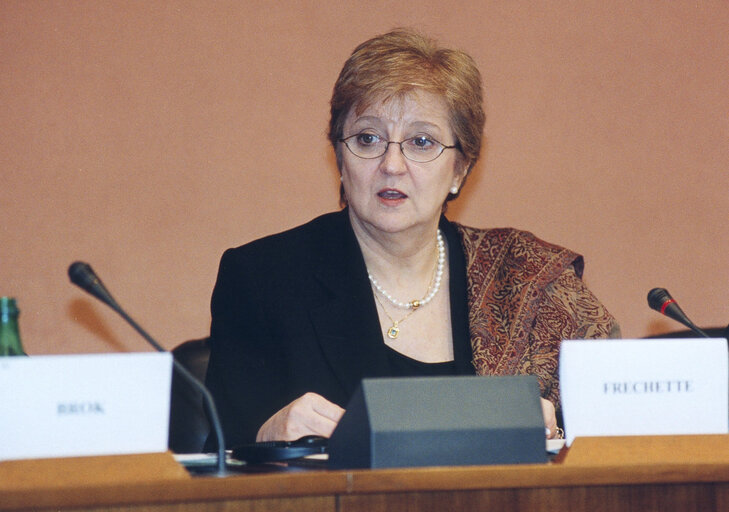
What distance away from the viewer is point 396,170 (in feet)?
6.37

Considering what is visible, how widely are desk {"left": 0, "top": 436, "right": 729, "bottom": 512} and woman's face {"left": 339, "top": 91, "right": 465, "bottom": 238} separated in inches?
37.5

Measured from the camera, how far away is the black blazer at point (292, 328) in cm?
186

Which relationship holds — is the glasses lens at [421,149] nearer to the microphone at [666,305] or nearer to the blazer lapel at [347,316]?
the blazer lapel at [347,316]

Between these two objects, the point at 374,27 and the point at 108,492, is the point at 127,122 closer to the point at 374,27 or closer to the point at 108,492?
the point at 374,27

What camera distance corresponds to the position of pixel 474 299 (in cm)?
206

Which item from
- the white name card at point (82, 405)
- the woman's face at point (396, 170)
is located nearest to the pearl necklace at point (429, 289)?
the woman's face at point (396, 170)

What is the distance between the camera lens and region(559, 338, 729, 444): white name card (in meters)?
1.12

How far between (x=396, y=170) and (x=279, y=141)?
2.41ft

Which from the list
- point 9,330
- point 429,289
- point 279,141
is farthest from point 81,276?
point 279,141

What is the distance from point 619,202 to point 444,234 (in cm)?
81

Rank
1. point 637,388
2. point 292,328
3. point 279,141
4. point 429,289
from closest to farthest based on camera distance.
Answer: point 637,388 → point 292,328 → point 429,289 → point 279,141

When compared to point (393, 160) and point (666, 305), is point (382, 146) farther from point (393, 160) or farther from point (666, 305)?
point (666, 305)

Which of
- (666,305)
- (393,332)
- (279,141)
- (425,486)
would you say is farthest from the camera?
(279,141)

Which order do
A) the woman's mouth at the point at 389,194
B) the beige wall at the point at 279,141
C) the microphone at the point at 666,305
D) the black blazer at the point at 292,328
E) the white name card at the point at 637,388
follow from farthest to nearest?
the beige wall at the point at 279,141 < the woman's mouth at the point at 389,194 < the black blazer at the point at 292,328 < the microphone at the point at 666,305 < the white name card at the point at 637,388
